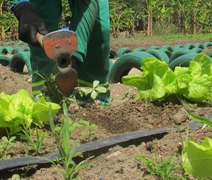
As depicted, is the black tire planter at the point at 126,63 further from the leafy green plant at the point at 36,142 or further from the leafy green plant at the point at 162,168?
the leafy green plant at the point at 162,168

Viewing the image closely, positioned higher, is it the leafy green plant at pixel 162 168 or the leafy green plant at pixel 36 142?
the leafy green plant at pixel 162 168

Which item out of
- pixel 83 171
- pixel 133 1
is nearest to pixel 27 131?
pixel 83 171

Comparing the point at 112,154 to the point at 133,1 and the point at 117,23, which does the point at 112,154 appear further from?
the point at 133,1

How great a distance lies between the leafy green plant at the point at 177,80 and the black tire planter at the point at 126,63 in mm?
1870

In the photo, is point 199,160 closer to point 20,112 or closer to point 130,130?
point 20,112

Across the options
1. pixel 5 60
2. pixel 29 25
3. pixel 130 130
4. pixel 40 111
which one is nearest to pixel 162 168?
pixel 40 111

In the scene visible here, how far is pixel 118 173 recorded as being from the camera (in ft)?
5.00

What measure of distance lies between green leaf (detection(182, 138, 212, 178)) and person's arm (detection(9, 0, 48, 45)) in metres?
1.71

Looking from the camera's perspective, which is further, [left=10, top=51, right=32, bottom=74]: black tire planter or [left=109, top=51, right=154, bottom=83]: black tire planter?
[left=10, top=51, right=32, bottom=74]: black tire planter

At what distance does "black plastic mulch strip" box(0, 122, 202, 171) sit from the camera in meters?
1.68

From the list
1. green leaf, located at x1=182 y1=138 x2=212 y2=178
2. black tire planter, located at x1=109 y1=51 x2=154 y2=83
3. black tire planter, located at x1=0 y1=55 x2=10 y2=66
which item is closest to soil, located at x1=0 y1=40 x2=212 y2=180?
green leaf, located at x1=182 y1=138 x2=212 y2=178

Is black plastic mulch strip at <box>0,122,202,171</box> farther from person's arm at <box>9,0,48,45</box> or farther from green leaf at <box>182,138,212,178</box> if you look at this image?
person's arm at <box>9,0,48,45</box>

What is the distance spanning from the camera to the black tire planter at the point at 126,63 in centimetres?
476

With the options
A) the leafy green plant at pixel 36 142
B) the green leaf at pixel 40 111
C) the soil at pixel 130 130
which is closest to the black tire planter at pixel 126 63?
the soil at pixel 130 130
